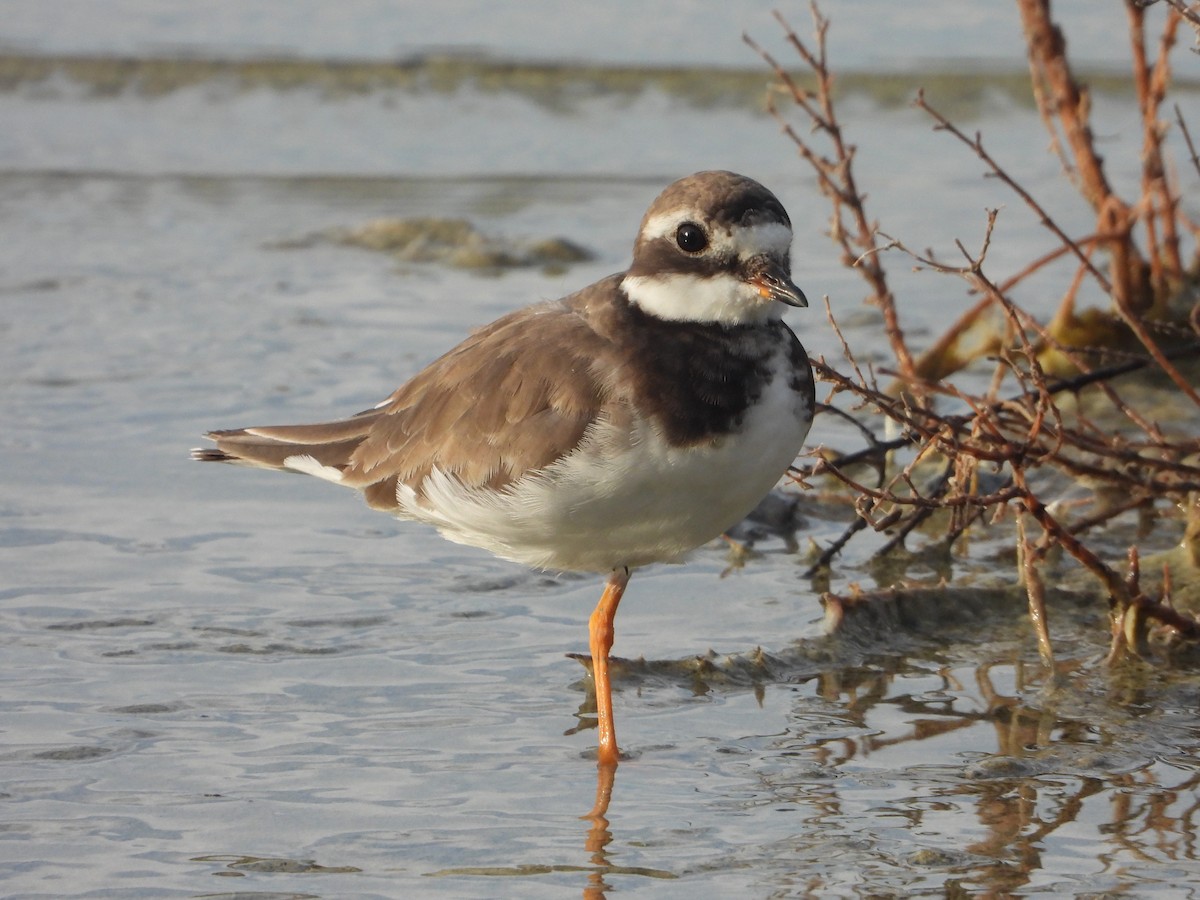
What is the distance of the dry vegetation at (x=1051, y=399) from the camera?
5.09 meters

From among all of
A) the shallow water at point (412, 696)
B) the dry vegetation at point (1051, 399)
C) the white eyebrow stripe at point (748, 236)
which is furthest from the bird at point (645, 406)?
the shallow water at point (412, 696)

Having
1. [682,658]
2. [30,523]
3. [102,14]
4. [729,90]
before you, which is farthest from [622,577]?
[102,14]

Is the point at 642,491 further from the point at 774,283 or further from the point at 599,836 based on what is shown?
the point at 599,836

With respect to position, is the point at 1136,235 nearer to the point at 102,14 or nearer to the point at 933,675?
the point at 933,675

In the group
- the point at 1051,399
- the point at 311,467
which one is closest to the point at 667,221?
the point at 1051,399

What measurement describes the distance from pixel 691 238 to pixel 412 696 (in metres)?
1.66

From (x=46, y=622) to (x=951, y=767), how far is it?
2.98 metres

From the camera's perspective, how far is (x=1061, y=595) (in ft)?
19.8

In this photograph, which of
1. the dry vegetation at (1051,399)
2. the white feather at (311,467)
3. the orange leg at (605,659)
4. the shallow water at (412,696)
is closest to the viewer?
the shallow water at (412,696)

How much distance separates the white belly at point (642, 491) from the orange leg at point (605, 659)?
0.30 m

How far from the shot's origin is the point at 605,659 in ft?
17.1

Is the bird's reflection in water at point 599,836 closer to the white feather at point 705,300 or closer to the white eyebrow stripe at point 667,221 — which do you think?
the white feather at point 705,300

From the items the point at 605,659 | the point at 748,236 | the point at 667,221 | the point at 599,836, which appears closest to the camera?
the point at 599,836

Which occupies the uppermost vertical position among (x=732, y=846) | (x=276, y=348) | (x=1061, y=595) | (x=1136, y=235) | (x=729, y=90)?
(x=729, y=90)
